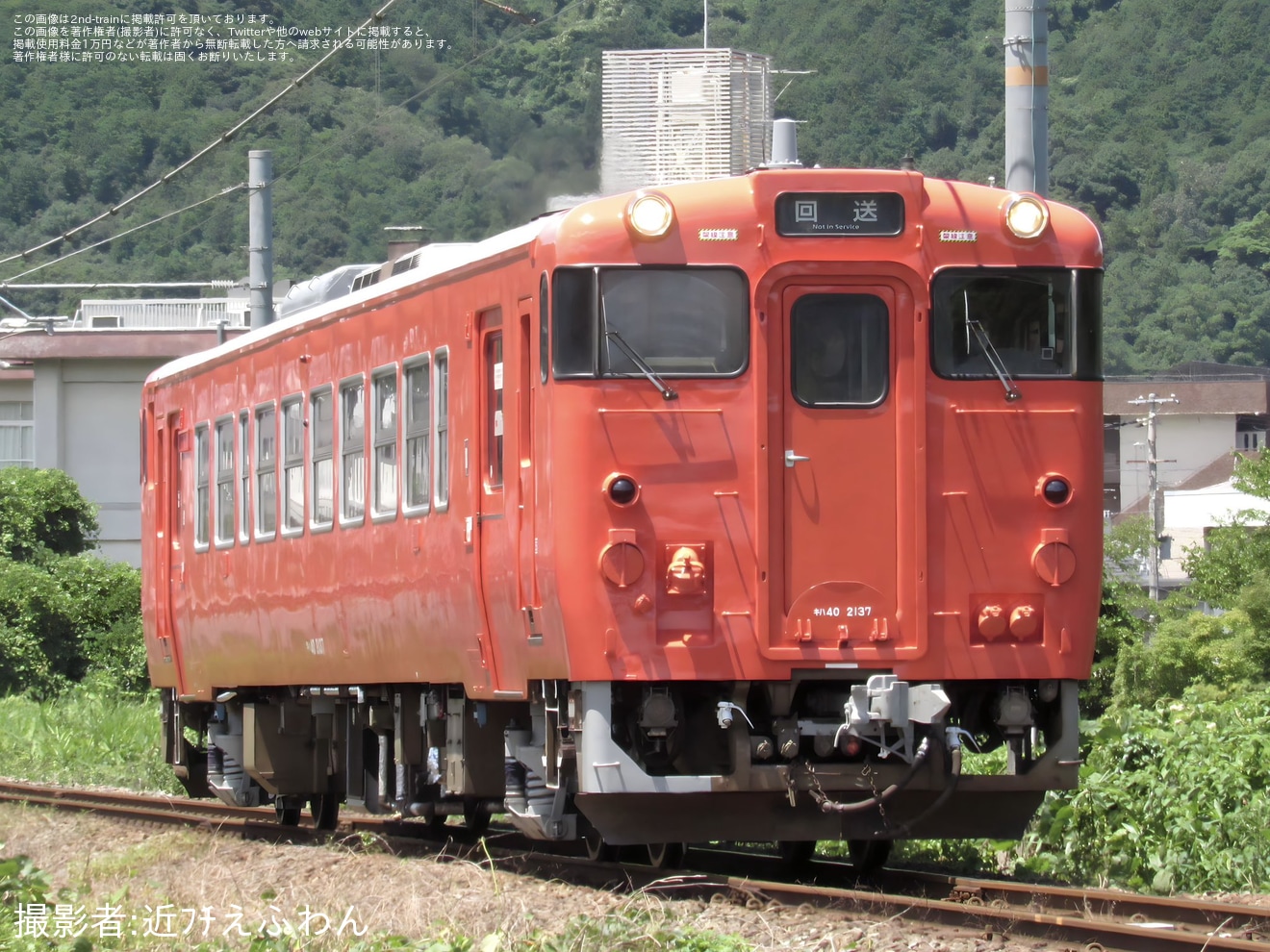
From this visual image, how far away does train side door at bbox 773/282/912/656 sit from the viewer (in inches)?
365

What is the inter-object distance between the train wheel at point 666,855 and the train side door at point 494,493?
3.52ft

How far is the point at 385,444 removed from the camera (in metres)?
11.7

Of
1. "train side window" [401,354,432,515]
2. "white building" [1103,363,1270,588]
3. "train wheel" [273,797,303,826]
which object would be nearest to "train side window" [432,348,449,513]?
"train side window" [401,354,432,515]

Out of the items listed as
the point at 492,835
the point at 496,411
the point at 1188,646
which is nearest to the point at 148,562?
the point at 492,835

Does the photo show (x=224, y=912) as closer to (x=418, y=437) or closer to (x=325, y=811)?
(x=418, y=437)

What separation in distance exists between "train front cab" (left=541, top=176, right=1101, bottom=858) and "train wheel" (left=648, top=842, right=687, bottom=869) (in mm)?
727

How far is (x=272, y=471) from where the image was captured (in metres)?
13.7

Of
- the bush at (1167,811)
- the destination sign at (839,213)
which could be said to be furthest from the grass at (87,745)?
the destination sign at (839,213)

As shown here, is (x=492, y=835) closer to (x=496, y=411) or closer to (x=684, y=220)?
(x=496, y=411)

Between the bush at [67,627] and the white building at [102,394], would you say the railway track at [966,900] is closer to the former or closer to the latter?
the bush at [67,627]

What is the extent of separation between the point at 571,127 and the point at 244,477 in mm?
3582

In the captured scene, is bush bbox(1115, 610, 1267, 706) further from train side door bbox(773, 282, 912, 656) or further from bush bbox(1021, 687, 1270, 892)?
train side door bbox(773, 282, 912, 656)

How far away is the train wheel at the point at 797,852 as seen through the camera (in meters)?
10.7

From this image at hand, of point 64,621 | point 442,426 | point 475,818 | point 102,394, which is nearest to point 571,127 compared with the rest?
point 475,818
